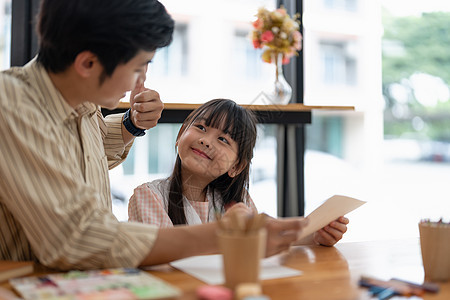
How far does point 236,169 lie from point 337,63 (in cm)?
216

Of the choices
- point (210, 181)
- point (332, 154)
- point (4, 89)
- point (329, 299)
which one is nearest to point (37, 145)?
point (4, 89)

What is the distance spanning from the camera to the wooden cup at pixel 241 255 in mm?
718

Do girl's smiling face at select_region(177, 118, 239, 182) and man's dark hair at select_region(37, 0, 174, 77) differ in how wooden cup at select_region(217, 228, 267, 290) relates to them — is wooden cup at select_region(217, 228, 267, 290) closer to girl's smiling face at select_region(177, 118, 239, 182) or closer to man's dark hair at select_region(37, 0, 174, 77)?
man's dark hair at select_region(37, 0, 174, 77)

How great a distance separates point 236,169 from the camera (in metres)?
1.56

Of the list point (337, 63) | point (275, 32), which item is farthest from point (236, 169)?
point (337, 63)

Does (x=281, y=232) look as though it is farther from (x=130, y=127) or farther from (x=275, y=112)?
(x=275, y=112)

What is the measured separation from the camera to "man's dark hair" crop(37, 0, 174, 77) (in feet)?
3.10

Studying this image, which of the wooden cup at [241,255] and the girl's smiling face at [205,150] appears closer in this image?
the wooden cup at [241,255]

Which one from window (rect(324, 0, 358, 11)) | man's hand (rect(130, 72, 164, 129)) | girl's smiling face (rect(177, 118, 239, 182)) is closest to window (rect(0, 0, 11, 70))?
man's hand (rect(130, 72, 164, 129))

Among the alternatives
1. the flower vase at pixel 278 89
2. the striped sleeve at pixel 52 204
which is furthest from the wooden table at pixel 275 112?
the striped sleeve at pixel 52 204

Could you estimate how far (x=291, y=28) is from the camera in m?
2.59

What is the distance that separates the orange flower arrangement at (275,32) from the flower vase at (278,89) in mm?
51

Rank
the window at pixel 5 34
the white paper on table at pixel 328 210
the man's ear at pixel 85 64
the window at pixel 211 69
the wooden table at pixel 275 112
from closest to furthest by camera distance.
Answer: the man's ear at pixel 85 64 → the white paper on table at pixel 328 210 → the wooden table at pixel 275 112 → the window at pixel 5 34 → the window at pixel 211 69

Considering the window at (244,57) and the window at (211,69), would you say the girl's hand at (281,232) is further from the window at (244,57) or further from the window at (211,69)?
the window at (244,57)
